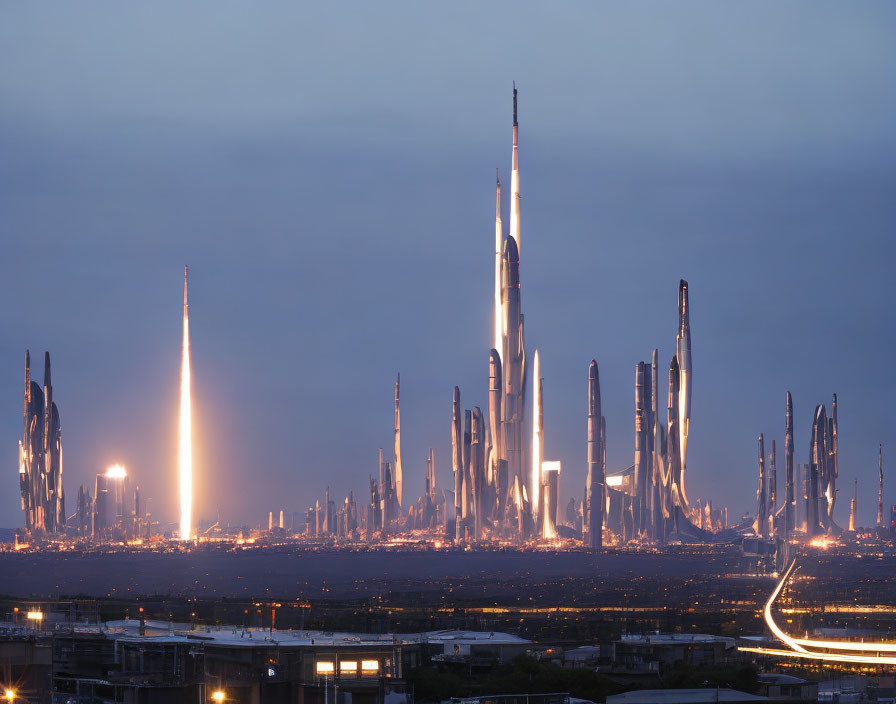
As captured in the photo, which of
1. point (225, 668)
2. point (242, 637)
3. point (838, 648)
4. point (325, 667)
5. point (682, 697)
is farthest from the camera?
point (838, 648)

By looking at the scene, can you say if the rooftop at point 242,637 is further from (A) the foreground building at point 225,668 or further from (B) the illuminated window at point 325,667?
(B) the illuminated window at point 325,667

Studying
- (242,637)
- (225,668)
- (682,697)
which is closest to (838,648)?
(682,697)

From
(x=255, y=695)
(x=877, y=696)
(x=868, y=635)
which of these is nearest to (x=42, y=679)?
(x=255, y=695)

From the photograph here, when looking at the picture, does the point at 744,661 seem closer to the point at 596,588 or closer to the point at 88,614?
the point at 88,614

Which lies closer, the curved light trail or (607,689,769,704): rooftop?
(607,689,769,704): rooftop

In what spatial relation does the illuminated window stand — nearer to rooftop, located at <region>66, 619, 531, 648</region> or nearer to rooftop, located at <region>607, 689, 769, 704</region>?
rooftop, located at <region>66, 619, 531, 648</region>

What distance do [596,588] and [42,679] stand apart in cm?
15431

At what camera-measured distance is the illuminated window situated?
47.4 meters

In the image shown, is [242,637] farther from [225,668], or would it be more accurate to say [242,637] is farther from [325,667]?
[325,667]

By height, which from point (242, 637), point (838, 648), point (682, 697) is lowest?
point (838, 648)

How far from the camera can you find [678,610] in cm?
13562

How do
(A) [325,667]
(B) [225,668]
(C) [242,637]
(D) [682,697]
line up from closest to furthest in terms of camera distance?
(A) [325,667]
(B) [225,668]
(D) [682,697]
(C) [242,637]

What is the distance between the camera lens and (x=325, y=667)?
157ft

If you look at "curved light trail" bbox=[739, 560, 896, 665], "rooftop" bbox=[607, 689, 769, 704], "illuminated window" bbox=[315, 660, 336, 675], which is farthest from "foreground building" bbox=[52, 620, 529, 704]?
"curved light trail" bbox=[739, 560, 896, 665]
